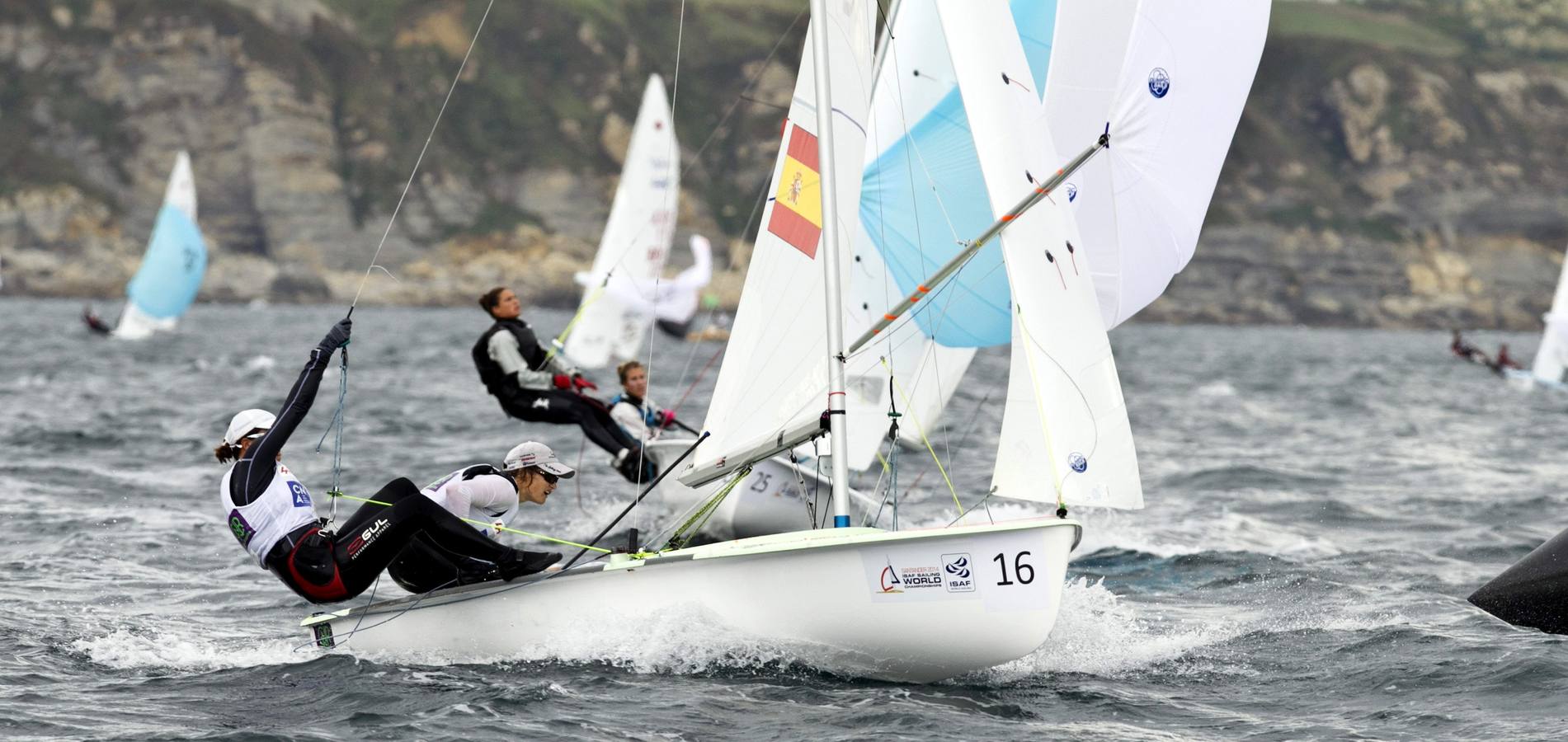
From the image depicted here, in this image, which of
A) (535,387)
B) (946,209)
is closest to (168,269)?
(535,387)

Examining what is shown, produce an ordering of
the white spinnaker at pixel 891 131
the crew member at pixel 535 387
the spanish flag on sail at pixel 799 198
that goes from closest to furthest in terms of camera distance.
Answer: the spanish flag on sail at pixel 799 198 → the white spinnaker at pixel 891 131 → the crew member at pixel 535 387

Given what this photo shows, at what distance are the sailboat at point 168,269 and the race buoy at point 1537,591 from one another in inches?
1300

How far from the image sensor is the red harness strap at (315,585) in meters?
6.55

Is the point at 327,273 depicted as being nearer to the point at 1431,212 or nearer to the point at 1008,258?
the point at 1431,212

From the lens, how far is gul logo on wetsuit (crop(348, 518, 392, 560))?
6523mm

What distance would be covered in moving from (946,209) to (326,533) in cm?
420

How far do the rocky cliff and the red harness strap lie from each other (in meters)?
69.2

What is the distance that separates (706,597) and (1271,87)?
330 feet

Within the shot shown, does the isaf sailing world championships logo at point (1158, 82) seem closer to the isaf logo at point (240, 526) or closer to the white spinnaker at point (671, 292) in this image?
the isaf logo at point (240, 526)

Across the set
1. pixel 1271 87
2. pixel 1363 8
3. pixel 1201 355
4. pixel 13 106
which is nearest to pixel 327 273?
pixel 13 106

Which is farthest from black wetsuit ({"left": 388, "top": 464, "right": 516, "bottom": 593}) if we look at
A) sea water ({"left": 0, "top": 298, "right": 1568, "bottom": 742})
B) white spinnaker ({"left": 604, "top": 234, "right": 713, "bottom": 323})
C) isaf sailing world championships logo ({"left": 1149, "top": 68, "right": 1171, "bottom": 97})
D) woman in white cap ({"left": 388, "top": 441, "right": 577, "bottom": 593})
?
white spinnaker ({"left": 604, "top": 234, "right": 713, "bottom": 323})

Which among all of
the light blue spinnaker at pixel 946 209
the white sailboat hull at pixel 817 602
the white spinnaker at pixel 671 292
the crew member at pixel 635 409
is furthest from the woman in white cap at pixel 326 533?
the white spinnaker at pixel 671 292

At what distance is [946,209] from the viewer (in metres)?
9.39

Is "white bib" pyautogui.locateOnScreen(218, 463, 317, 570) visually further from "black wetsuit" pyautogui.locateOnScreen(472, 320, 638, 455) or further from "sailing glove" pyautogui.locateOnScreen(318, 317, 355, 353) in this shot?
"black wetsuit" pyautogui.locateOnScreen(472, 320, 638, 455)
